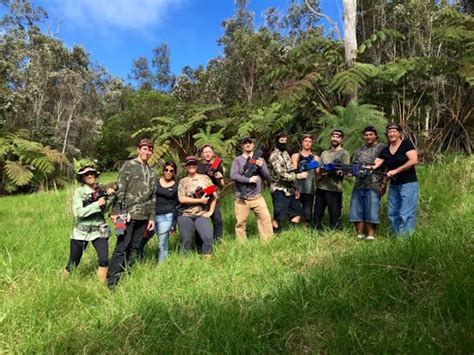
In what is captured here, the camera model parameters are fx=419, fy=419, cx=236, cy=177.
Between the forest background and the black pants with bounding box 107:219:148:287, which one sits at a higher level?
the forest background

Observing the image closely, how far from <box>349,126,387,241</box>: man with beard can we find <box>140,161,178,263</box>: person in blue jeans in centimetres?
243

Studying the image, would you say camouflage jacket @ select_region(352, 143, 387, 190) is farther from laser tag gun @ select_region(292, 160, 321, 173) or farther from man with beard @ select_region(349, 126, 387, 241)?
laser tag gun @ select_region(292, 160, 321, 173)

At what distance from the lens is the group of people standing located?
16.4ft

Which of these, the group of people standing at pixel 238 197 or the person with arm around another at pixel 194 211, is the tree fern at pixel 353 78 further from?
the person with arm around another at pixel 194 211

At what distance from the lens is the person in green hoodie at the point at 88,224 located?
4922 millimetres

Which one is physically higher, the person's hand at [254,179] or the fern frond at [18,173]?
the fern frond at [18,173]

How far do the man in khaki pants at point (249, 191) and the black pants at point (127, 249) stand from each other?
5.07ft

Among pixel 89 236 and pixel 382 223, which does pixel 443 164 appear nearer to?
pixel 382 223

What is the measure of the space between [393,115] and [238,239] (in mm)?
5321

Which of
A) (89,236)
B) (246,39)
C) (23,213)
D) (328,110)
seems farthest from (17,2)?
(89,236)

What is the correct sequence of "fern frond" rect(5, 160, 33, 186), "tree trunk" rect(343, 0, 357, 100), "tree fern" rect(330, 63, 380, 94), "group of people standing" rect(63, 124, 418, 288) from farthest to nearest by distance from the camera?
1. "fern frond" rect(5, 160, 33, 186)
2. "tree trunk" rect(343, 0, 357, 100)
3. "tree fern" rect(330, 63, 380, 94)
4. "group of people standing" rect(63, 124, 418, 288)

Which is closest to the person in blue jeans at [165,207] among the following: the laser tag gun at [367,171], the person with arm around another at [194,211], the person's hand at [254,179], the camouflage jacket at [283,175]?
the person with arm around another at [194,211]

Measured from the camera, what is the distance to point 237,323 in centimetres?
338

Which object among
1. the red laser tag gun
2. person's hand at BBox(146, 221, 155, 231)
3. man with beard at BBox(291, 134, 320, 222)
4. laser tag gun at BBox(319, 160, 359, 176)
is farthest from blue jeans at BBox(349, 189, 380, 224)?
person's hand at BBox(146, 221, 155, 231)
